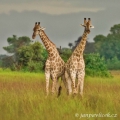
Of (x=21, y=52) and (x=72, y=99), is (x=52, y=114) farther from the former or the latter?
(x=21, y=52)

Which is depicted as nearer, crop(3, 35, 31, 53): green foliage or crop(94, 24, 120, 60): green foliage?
crop(3, 35, 31, 53): green foliage

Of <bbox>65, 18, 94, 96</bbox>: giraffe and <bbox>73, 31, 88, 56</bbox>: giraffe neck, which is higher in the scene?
<bbox>73, 31, 88, 56</bbox>: giraffe neck

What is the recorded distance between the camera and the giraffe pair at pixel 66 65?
11.0 m

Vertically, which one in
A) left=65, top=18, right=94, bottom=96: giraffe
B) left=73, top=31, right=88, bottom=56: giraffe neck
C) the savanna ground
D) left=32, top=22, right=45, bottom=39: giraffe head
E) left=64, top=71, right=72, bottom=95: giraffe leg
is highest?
left=32, top=22, right=45, bottom=39: giraffe head

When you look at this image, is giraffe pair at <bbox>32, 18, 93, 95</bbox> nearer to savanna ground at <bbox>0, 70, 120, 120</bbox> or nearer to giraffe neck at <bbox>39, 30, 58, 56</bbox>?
giraffe neck at <bbox>39, 30, 58, 56</bbox>

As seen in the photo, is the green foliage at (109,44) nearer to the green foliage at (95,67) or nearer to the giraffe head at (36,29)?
the green foliage at (95,67)

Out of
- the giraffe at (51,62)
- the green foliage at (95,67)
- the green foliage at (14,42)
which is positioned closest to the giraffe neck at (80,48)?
the giraffe at (51,62)

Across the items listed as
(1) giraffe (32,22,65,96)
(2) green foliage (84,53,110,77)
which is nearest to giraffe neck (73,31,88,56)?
(1) giraffe (32,22,65,96)

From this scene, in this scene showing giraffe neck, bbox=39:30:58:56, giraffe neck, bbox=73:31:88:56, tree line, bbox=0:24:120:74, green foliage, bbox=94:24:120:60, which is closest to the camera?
giraffe neck, bbox=73:31:88:56

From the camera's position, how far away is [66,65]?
11.3m

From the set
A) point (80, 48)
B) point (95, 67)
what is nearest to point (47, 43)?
point (80, 48)

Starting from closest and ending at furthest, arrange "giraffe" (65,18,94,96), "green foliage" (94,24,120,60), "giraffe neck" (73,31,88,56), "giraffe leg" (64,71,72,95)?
1. "giraffe" (65,18,94,96)
2. "giraffe neck" (73,31,88,56)
3. "giraffe leg" (64,71,72,95)
4. "green foliage" (94,24,120,60)

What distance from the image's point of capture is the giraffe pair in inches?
434

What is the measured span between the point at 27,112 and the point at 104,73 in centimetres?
1762
